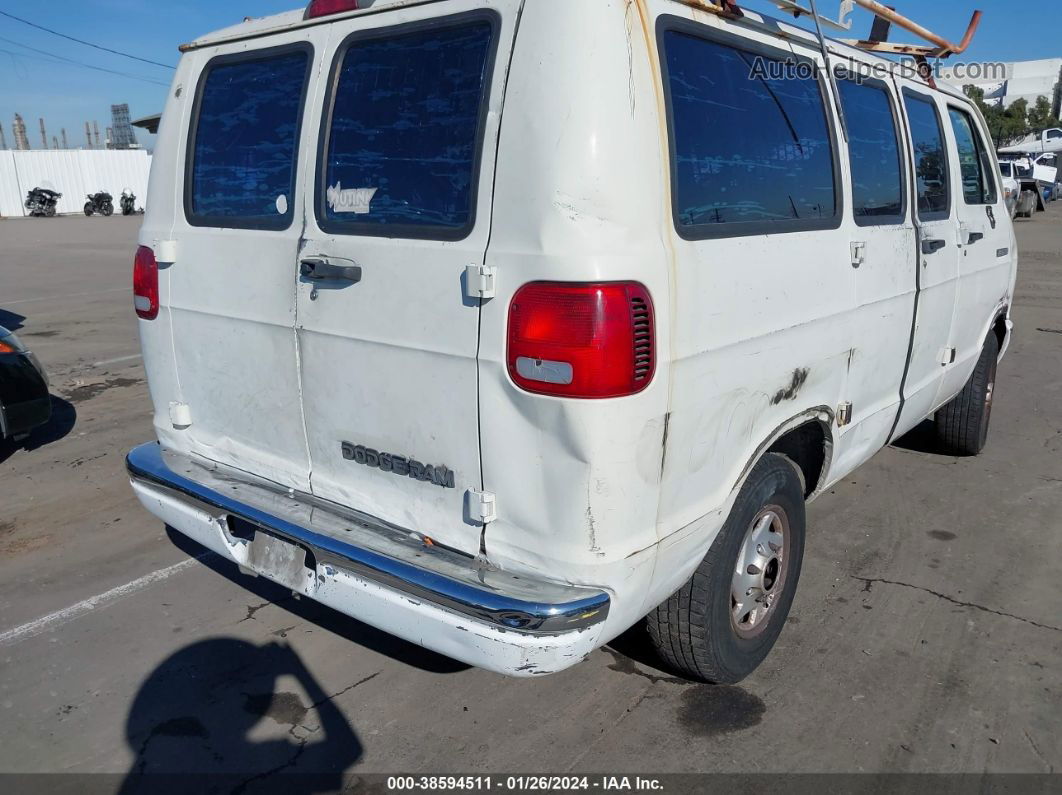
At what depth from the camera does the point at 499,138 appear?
235 cm

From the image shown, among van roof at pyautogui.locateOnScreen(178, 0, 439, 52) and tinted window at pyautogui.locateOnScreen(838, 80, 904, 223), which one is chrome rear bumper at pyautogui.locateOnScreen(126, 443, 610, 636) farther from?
tinted window at pyautogui.locateOnScreen(838, 80, 904, 223)

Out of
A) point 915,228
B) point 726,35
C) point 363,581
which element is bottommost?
point 363,581

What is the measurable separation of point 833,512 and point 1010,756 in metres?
2.13

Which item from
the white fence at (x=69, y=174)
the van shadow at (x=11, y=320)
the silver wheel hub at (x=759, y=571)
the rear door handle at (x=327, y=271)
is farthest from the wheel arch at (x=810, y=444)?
the white fence at (x=69, y=174)

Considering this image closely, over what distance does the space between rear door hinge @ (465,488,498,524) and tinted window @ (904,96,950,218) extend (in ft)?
8.52

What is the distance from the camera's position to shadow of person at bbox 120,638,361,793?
8.97 feet

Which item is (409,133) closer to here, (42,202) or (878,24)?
(878,24)

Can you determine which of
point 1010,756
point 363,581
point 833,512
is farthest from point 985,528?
point 363,581

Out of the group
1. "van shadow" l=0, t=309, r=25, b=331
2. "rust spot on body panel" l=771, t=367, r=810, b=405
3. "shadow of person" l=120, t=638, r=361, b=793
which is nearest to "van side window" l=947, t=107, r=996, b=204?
"rust spot on body panel" l=771, t=367, r=810, b=405

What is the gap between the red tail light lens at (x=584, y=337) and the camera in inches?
87.6

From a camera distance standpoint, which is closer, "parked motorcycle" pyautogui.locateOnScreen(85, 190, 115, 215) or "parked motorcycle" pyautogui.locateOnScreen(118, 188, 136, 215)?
"parked motorcycle" pyautogui.locateOnScreen(85, 190, 115, 215)

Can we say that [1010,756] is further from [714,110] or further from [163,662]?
[163,662]

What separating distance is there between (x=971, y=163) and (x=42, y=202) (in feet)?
136

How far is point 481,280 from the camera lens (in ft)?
7.64
